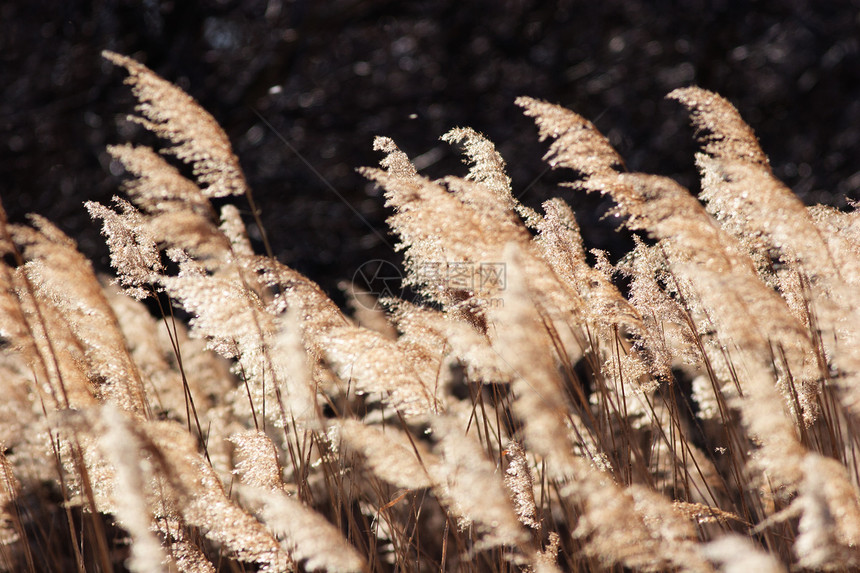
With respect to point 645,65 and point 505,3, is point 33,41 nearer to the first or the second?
point 505,3

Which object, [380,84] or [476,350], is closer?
[476,350]

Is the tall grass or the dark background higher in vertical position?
the dark background

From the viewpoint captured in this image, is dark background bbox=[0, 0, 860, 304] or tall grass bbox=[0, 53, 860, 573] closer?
tall grass bbox=[0, 53, 860, 573]

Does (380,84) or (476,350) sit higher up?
(380,84)

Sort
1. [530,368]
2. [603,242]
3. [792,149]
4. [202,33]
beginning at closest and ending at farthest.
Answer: [530,368], [603,242], [792,149], [202,33]

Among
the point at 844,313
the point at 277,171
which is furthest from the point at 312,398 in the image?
the point at 277,171

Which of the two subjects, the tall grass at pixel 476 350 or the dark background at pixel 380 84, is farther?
the dark background at pixel 380 84

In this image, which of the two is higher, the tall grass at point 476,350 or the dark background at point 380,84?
the dark background at point 380,84

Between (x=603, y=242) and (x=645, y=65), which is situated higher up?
(x=645, y=65)
